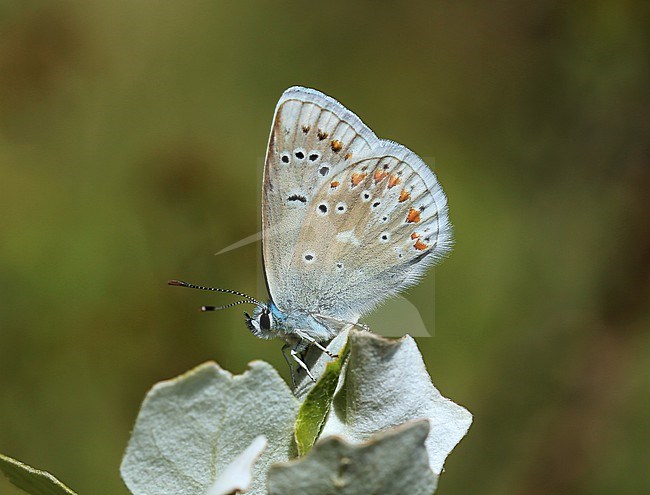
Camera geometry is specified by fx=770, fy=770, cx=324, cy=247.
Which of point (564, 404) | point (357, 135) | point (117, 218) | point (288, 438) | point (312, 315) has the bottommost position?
point (564, 404)

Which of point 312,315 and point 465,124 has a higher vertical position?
point 465,124

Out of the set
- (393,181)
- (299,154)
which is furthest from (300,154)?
(393,181)

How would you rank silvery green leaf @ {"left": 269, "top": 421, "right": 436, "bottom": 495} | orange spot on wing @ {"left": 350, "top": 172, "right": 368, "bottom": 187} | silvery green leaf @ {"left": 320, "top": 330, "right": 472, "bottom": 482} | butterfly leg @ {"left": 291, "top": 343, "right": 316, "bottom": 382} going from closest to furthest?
silvery green leaf @ {"left": 269, "top": 421, "right": 436, "bottom": 495} < silvery green leaf @ {"left": 320, "top": 330, "right": 472, "bottom": 482} < butterfly leg @ {"left": 291, "top": 343, "right": 316, "bottom": 382} < orange spot on wing @ {"left": 350, "top": 172, "right": 368, "bottom": 187}

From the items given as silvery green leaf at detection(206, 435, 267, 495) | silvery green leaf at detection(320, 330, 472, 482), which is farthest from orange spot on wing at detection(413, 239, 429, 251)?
silvery green leaf at detection(206, 435, 267, 495)

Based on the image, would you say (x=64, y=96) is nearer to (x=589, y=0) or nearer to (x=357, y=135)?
(x=357, y=135)

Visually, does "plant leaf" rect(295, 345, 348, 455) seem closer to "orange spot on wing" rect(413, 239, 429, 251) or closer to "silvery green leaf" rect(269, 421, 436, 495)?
"silvery green leaf" rect(269, 421, 436, 495)

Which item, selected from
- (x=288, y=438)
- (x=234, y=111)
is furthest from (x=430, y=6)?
(x=288, y=438)
